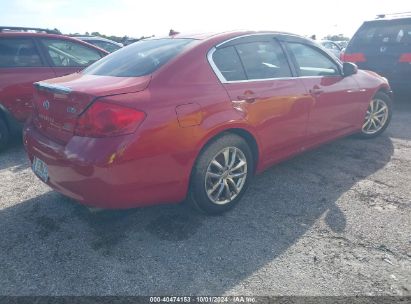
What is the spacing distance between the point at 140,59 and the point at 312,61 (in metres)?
2.03

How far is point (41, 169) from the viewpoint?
275 cm

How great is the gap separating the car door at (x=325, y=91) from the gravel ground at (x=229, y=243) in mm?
642

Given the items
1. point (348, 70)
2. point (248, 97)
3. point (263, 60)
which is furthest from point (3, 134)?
point (348, 70)

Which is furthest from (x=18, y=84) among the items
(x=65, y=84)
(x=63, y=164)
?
(x=63, y=164)

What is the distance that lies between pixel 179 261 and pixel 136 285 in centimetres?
36

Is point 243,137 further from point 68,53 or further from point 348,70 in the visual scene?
point 68,53

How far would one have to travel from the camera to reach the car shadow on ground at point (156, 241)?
2.24 metres

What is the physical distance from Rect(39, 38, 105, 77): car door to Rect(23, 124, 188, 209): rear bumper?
276 centimetres

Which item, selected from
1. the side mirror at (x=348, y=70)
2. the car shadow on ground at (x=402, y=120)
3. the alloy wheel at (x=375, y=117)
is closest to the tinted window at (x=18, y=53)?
the side mirror at (x=348, y=70)

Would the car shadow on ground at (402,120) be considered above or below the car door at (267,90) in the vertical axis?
below

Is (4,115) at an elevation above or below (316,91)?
below

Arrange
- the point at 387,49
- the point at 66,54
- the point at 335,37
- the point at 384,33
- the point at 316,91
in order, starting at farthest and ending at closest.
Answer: the point at 335,37
the point at 384,33
the point at 387,49
the point at 66,54
the point at 316,91

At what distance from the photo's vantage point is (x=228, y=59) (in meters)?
2.96

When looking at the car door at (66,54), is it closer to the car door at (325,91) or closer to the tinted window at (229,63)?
the tinted window at (229,63)
